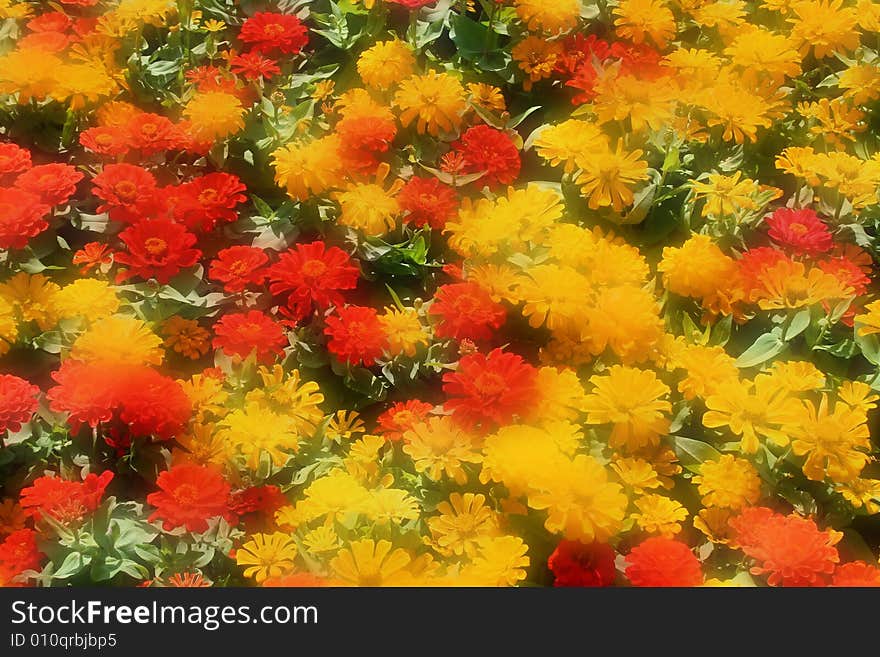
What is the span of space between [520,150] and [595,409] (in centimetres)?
73

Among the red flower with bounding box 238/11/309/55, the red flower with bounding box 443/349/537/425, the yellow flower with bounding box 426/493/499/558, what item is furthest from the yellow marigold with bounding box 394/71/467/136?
the yellow flower with bounding box 426/493/499/558

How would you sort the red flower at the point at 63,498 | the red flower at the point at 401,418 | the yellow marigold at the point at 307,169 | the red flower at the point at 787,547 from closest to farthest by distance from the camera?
1. the red flower at the point at 787,547
2. the red flower at the point at 63,498
3. the red flower at the point at 401,418
4. the yellow marigold at the point at 307,169

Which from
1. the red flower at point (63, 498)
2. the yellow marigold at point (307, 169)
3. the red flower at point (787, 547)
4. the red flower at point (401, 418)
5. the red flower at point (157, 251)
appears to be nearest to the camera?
the red flower at point (787, 547)

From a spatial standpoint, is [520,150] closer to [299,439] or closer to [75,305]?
[299,439]

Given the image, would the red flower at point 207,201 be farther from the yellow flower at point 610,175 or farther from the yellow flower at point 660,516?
the yellow flower at point 660,516

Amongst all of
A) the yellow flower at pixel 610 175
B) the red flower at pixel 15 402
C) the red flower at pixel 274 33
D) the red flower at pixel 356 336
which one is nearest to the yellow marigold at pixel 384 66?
the red flower at pixel 274 33

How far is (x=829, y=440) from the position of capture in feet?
5.03

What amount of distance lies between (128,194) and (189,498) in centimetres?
67

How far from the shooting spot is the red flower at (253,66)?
2104 millimetres

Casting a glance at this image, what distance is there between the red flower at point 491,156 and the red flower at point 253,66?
0.47m

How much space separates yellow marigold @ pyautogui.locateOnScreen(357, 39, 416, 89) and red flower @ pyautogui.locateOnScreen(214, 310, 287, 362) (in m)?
0.63

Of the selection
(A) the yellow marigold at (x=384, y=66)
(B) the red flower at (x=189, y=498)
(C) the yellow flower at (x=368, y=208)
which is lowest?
(B) the red flower at (x=189, y=498)

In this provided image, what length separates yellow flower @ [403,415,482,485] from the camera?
5.12ft

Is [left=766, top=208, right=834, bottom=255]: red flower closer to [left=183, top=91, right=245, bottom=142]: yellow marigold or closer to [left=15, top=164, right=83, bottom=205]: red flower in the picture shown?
[left=183, top=91, right=245, bottom=142]: yellow marigold
